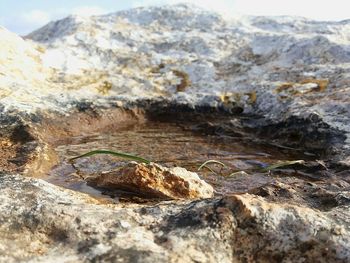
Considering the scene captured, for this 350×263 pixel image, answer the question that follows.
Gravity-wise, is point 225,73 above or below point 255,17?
below

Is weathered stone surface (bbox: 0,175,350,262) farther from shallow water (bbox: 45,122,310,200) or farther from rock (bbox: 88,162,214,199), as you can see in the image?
shallow water (bbox: 45,122,310,200)

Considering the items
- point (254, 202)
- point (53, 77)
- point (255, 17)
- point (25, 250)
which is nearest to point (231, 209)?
point (254, 202)

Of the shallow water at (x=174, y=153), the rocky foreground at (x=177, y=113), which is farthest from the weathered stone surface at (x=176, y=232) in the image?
the shallow water at (x=174, y=153)

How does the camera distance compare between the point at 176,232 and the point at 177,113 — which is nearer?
the point at 176,232

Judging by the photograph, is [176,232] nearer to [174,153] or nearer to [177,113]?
[174,153]

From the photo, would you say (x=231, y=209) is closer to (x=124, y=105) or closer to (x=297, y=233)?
(x=297, y=233)

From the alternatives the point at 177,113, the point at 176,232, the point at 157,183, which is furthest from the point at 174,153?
the point at 176,232
